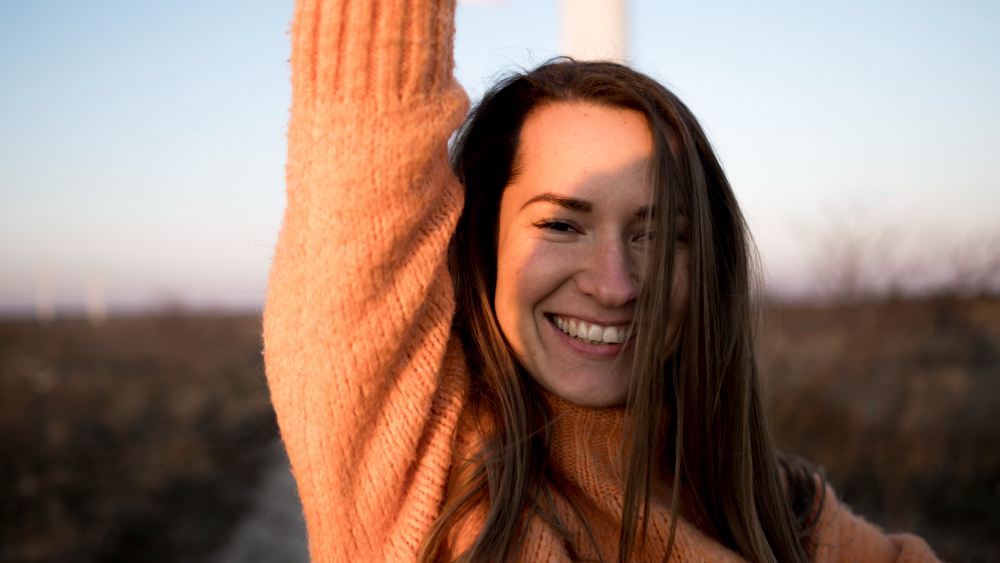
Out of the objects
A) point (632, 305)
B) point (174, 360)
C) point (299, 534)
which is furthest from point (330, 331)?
point (174, 360)

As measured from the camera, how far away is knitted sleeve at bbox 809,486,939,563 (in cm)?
171

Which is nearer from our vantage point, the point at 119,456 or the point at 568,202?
the point at 568,202

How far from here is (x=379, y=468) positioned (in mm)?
1126

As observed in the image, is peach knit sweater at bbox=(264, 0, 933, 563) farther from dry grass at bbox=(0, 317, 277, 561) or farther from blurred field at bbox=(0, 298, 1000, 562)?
blurred field at bbox=(0, 298, 1000, 562)

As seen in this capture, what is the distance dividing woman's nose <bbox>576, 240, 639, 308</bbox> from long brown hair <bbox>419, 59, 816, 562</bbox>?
0.04 metres

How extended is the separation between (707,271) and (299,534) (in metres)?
5.03

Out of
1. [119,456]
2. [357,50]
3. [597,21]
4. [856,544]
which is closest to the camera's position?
[357,50]

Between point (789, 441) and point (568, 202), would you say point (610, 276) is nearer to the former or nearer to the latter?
point (568, 202)

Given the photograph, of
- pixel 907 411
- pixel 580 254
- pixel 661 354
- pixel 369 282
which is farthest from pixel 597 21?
pixel 907 411

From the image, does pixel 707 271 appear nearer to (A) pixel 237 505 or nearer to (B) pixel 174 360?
(A) pixel 237 505

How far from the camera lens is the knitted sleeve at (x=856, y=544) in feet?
5.60

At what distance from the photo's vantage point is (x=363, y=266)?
102 centimetres

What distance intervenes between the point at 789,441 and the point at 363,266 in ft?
19.4

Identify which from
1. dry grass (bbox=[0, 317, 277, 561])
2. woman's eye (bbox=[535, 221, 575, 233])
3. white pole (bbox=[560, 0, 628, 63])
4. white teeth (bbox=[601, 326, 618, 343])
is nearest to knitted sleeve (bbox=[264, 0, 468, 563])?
woman's eye (bbox=[535, 221, 575, 233])
